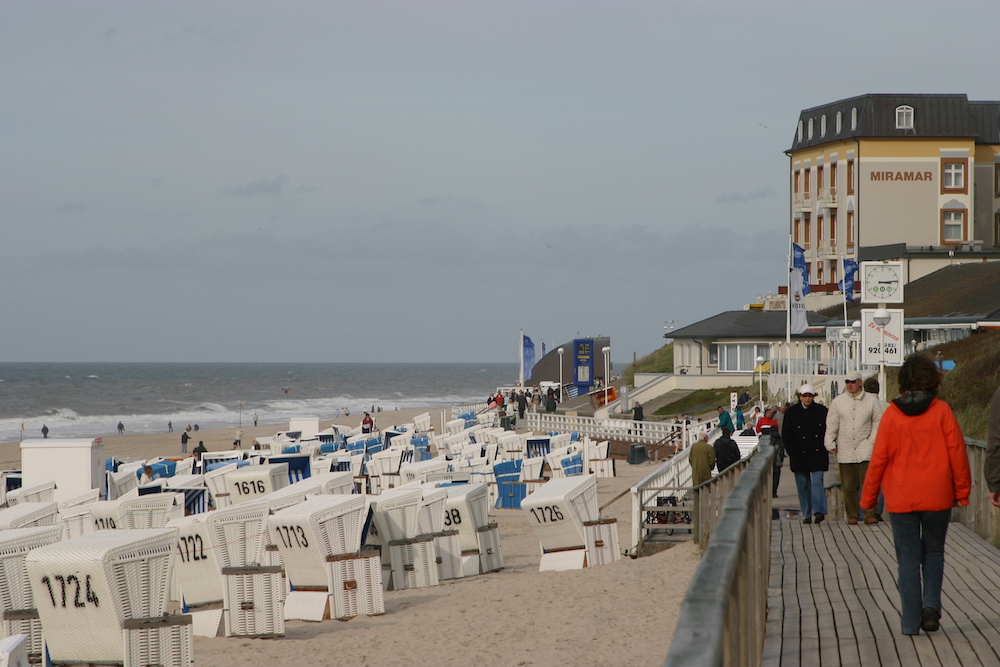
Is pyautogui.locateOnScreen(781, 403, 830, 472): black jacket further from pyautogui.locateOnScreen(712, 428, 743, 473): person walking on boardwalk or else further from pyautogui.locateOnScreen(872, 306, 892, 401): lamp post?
pyautogui.locateOnScreen(872, 306, 892, 401): lamp post

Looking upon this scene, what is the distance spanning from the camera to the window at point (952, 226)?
202ft

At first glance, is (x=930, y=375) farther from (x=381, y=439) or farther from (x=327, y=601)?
(x=381, y=439)

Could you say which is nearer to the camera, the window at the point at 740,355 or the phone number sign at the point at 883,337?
the phone number sign at the point at 883,337

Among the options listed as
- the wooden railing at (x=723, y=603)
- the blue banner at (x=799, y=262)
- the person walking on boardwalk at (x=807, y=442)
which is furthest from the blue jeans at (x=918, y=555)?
the blue banner at (x=799, y=262)

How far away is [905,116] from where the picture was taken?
62031 mm

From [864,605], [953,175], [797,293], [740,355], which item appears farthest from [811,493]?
[953,175]

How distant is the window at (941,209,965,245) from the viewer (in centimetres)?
6156

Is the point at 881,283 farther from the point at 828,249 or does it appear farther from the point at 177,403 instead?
the point at 177,403

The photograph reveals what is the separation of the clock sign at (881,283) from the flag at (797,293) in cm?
2304

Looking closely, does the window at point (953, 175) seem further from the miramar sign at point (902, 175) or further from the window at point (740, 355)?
the window at point (740, 355)

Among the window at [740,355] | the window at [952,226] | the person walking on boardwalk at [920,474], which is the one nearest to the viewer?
the person walking on boardwalk at [920,474]

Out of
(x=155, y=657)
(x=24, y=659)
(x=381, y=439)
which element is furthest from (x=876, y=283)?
(x=381, y=439)

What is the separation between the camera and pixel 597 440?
131ft

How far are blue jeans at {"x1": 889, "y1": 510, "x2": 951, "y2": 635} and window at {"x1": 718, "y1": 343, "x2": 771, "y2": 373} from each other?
4882 centimetres
